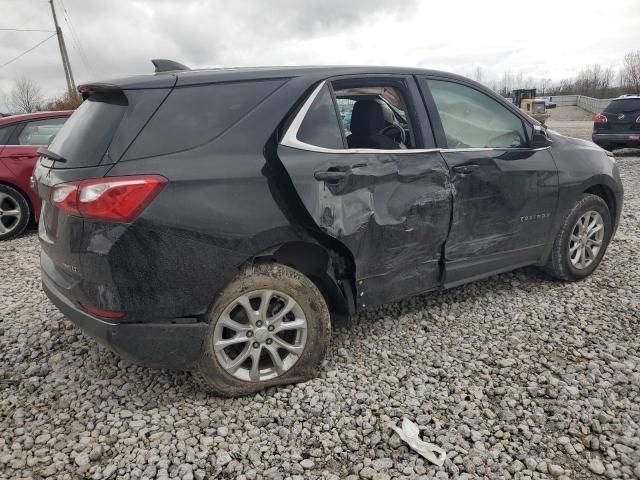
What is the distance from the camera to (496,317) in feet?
11.8

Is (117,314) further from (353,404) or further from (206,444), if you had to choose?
(353,404)

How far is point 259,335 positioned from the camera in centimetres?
261

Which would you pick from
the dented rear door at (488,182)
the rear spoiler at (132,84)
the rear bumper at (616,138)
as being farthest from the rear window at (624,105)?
the rear spoiler at (132,84)

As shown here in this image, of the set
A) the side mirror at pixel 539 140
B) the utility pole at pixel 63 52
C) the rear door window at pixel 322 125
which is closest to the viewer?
the rear door window at pixel 322 125

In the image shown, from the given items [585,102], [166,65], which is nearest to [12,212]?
[166,65]

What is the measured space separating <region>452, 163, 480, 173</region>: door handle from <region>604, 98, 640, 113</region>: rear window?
1176 cm

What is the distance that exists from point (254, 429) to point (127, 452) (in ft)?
1.94

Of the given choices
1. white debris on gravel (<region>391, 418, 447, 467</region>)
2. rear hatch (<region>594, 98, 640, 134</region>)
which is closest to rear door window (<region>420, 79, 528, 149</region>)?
white debris on gravel (<region>391, 418, 447, 467</region>)

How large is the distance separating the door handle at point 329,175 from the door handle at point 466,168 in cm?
88

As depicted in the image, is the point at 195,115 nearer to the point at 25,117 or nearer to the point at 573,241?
the point at 573,241

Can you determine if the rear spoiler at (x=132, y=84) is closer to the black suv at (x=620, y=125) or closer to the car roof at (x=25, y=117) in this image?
the car roof at (x=25, y=117)

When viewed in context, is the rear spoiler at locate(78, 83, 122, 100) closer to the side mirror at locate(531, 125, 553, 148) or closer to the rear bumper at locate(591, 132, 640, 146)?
the side mirror at locate(531, 125, 553, 148)

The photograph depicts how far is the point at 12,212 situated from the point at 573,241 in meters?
6.28

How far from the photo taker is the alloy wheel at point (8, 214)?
20.0 feet
